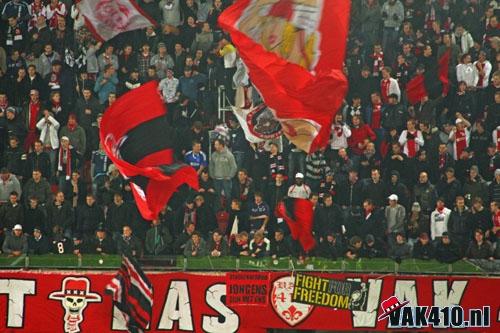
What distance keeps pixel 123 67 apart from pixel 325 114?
5.19m

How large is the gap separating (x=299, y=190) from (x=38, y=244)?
4.43 m

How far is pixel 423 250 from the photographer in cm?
A: 2375

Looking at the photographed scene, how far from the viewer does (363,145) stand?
25641 millimetres

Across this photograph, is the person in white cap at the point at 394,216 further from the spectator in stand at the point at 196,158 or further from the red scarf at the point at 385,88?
the spectator in stand at the point at 196,158

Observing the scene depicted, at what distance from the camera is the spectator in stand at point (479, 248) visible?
23.5 m

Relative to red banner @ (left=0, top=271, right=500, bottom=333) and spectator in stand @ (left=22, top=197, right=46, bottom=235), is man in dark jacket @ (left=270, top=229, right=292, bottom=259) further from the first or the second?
spectator in stand @ (left=22, top=197, right=46, bottom=235)

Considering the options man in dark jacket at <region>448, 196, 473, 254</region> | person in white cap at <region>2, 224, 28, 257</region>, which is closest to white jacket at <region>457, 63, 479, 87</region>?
man in dark jacket at <region>448, 196, 473, 254</region>

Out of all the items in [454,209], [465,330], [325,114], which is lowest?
[465,330]

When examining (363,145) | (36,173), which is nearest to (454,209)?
(363,145)

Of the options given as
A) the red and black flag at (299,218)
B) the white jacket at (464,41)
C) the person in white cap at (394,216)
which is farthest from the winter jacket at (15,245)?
the white jacket at (464,41)

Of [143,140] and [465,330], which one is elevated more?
[143,140]

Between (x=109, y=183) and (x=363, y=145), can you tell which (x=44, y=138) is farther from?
(x=363, y=145)

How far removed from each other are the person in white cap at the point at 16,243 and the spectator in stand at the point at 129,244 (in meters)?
1.56

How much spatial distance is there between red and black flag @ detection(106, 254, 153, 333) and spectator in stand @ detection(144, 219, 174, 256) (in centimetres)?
67
